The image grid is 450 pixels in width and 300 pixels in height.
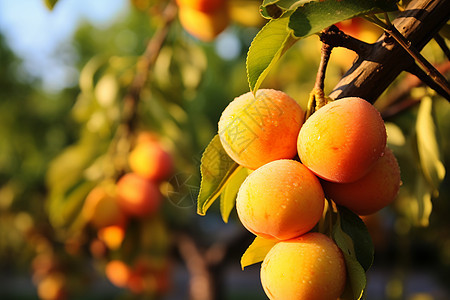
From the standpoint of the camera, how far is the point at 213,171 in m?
0.50

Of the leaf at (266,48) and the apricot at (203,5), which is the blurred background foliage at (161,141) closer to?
the apricot at (203,5)

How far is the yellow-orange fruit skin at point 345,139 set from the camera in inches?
16.4

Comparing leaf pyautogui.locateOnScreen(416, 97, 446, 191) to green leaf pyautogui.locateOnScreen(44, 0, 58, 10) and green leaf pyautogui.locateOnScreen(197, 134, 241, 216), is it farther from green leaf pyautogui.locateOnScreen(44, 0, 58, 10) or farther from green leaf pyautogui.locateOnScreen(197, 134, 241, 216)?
green leaf pyautogui.locateOnScreen(44, 0, 58, 10)

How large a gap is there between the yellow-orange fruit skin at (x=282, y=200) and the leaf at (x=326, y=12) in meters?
0.13

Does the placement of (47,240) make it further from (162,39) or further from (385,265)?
(385,265)

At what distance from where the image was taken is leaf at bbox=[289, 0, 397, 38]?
15.6 inches

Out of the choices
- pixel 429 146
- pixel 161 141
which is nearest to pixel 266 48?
pixel 429 146

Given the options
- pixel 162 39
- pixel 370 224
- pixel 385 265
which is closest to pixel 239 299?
pixel 385 265

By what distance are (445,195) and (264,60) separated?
2677 millimetres

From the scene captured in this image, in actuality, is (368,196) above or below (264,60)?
below

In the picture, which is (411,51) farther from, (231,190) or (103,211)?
(103,211)

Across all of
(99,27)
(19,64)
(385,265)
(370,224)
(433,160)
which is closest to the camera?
(433,160)

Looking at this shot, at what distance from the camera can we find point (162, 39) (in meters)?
1.28

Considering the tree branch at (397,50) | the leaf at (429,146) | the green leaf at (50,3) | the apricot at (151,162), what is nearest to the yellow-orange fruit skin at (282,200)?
the tree branch at (397,50)
